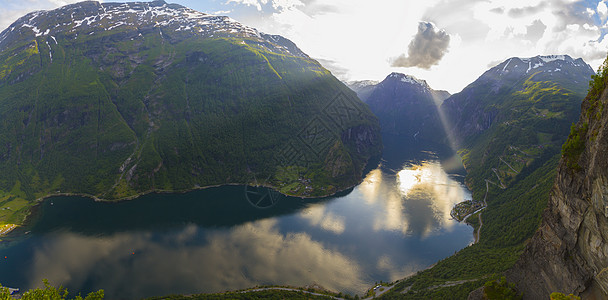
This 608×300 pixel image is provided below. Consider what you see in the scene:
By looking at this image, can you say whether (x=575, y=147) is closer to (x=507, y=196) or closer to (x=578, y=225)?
(x=578, y=225)

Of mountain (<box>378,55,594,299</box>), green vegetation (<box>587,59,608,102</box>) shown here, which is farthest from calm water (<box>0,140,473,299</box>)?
green vegetation (<box>587,59,608,102</box>)

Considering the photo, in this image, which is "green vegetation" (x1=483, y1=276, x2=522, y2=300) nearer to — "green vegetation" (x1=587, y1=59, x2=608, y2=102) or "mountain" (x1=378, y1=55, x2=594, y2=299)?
"mountain" (x1=378, y1=55, x2=594, y2=299)

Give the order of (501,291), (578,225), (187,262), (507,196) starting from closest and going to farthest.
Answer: (578,225) < (501,291) < (187,262) < (507,196)

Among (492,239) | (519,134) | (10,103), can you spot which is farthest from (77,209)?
(519,134)

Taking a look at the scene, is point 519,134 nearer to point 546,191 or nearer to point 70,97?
point 546,191

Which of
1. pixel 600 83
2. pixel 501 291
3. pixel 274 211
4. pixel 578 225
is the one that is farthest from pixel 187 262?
pixel 600 83

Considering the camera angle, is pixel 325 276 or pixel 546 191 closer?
pixel 325 276
